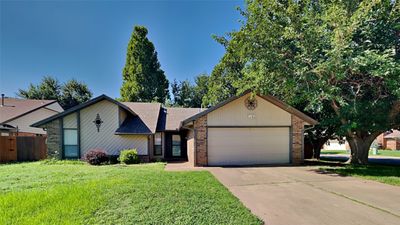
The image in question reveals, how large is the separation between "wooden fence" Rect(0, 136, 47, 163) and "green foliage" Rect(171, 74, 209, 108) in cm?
2434

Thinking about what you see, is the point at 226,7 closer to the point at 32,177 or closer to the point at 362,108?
the point at 362,108

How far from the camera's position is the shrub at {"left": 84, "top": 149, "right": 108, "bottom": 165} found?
13734mm

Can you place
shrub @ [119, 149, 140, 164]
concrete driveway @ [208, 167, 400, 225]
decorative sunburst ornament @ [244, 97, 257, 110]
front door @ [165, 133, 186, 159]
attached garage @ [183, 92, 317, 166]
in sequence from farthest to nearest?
front door @ [165, 133, 186, 159] < shrub @ [119, 149, 140, 164] < decorative sunburst ornament @ [244, 97, 257, 110] < attached garage @ [183, 92, 317, 166] < concrete driveway @ [208, 167, 400, 225]

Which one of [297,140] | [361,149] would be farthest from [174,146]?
[361,149]

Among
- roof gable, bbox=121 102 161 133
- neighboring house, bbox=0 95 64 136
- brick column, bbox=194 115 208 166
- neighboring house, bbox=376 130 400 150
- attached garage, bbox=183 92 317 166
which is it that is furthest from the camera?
neighboring house, bbox=376 130 400 150

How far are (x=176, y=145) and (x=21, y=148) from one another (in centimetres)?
1064

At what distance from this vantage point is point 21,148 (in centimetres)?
1595

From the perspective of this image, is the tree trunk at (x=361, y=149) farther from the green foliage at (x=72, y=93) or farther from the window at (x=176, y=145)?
the green foliage at (x=72, y=93)

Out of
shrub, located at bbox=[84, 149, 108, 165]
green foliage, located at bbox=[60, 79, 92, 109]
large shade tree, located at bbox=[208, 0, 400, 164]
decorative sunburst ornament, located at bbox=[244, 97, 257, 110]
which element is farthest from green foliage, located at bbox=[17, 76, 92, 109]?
large shade tree, located at bbox=[208, 0, 400, 164]

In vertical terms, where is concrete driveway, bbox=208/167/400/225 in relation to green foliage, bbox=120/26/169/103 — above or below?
below

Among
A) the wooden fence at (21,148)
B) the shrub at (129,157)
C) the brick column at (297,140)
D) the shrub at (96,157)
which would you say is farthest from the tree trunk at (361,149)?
the wooden fence at (21,148)

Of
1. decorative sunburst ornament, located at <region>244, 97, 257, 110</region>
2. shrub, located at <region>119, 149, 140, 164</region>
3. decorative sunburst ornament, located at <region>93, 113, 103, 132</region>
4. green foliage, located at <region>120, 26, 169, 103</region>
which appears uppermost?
green foliage, located at <region>120, 26, 169, 103</region>

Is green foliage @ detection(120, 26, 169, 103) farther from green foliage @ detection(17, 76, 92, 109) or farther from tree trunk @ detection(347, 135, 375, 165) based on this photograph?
tree trunk @ detection(347, 135, 375, 165)

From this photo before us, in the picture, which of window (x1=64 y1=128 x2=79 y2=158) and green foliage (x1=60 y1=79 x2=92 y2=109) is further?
green foliage (x1=60 y1=79 x2=92 y2=109)
